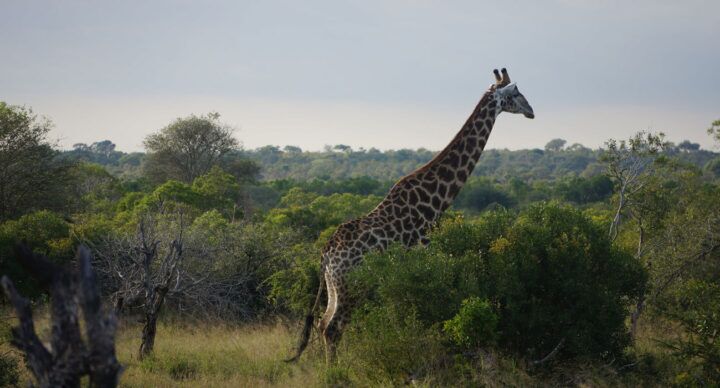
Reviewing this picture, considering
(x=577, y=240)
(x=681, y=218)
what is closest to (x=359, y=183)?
(x=681, y=218)

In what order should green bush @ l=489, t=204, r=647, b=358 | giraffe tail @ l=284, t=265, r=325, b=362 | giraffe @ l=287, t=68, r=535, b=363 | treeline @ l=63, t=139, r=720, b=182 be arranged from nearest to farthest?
green bush @ l=489, t=204, r=647, b=358 → giraffe @ l=287, t=68, r=535, b=363 → giraffe tail @ l=284, t=265, r=325, b=362 → treeline @ l=63, t=139, r=720, b=182

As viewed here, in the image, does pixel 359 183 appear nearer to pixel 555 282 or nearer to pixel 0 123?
pixel 0 123

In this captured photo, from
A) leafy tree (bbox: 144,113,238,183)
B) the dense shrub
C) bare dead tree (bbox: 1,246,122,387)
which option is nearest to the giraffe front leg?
the dense shrub

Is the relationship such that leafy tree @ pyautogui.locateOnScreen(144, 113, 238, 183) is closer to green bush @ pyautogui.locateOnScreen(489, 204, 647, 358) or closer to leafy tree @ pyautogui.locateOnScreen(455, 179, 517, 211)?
leafy tree @ pyautogui.locateOnScreen(455, 179, 517, 211)

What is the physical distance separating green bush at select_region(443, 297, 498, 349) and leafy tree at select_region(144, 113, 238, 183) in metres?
32.3

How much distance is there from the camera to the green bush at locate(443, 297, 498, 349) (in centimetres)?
719

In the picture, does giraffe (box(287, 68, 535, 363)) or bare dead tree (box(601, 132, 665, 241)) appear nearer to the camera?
giraffe (box(287, 68, 535, 363))

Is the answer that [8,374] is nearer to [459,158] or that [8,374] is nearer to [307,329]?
[307,329]

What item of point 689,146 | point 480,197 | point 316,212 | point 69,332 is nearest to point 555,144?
point 689,146

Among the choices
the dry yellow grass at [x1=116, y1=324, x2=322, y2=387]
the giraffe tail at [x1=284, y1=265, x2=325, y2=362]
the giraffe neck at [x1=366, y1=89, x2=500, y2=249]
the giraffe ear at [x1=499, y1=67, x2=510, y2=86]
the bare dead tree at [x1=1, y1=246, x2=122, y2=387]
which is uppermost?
the giraffe ear at [x1=499, y1=67, x2=510, y2=86]

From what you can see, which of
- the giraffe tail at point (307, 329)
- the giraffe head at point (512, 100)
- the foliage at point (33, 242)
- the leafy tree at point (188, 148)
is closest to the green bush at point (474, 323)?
the giraffe tail at point (307, 329)

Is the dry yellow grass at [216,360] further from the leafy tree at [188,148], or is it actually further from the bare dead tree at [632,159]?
the leafy tree at [188,148]

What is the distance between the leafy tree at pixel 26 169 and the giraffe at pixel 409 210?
1309 cm

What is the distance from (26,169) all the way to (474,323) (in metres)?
16.2
